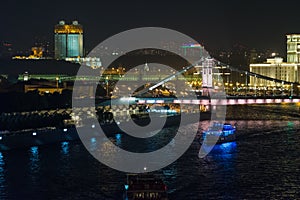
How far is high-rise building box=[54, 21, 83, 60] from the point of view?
43469 millimetres

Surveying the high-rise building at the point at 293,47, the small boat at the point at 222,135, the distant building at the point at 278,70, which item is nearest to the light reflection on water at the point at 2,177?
the small boat at the point at 222,135

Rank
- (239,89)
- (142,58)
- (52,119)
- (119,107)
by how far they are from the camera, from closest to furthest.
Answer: (52,119) → (119,107) → (239,89) → (142,58)

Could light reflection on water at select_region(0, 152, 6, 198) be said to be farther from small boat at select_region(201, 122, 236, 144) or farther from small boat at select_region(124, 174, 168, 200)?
small boat at select_region(201, 122, 236, 144)

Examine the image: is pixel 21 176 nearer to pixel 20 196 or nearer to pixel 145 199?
pixel 20 196

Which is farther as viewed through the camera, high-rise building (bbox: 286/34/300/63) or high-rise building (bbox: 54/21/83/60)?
high-rise building (bbox: 54/21/83/60)

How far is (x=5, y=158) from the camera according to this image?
9266 millimetres

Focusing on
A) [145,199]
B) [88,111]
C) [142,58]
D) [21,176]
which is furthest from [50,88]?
[142,58]

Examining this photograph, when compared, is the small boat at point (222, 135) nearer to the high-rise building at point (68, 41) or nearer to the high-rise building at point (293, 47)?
the high-rise building at point (293, 47)

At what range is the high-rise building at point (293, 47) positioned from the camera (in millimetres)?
33428

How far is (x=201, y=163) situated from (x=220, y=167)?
1.21ft

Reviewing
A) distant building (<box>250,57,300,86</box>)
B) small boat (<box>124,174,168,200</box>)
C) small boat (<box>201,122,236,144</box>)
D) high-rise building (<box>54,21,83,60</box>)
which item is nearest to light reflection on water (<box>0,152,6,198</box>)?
small boat (<box>124,174,168,200</box>)

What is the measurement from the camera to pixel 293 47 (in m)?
34.0

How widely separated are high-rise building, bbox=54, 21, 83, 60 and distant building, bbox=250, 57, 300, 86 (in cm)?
1408

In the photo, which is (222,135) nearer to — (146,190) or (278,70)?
(146,190)
